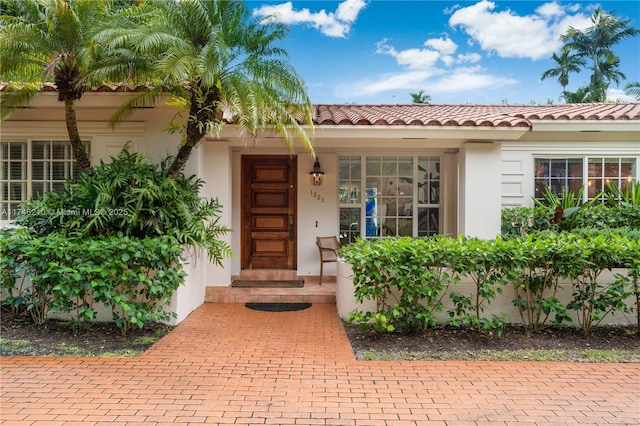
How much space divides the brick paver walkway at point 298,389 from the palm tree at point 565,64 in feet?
101

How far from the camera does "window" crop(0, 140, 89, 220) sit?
23.4 ft

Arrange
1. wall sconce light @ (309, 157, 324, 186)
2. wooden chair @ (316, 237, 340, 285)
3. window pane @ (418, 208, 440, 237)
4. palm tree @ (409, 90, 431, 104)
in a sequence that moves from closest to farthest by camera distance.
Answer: wooden chair @ (316, 237, 340, 285) → wall sconce light @ (309, 157, 324, 186) → window pane @ (418, 208, 440, 237) → palm tree @ (409, 90, 431, 104)

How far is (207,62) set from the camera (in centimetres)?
505

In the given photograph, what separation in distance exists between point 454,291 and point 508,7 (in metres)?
10.3

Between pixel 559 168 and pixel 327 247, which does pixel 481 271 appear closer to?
pixel 327 247

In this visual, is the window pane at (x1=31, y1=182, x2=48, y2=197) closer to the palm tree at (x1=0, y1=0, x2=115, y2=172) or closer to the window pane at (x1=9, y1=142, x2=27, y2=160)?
the window pane at (x1=9, y1=142, x2=27, y2=160)

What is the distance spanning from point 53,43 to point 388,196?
252 inches

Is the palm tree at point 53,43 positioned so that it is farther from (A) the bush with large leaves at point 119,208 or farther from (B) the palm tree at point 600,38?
(B) the palm tree at point 600,38

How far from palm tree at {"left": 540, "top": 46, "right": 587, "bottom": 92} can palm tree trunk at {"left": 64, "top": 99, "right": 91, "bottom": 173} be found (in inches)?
1258

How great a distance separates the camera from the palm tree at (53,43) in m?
5.12

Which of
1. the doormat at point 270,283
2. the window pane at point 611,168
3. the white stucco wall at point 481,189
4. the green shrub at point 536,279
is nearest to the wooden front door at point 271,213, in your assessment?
the doormat at point 270,283

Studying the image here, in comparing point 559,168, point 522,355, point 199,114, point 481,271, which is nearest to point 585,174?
point 559,168

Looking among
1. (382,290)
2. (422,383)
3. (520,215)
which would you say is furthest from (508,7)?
(422,383)

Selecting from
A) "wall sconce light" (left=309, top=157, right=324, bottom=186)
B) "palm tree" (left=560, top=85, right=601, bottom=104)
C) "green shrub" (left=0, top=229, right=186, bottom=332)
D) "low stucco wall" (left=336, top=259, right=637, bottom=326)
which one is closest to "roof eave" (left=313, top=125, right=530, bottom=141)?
"wall sconce light" (left=309, top=157, right=324, bottom=186)
